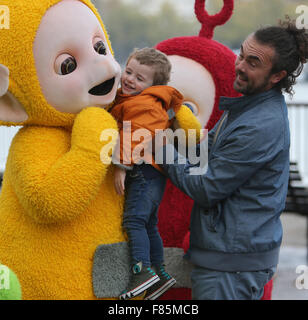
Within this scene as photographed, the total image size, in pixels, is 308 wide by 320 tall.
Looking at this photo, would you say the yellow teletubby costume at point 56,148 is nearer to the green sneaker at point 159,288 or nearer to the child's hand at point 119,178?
the child's hand at point 119,178

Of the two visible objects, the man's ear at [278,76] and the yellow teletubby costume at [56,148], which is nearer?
the yellow teletubby costume at [56,148]

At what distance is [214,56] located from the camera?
2.39 meters

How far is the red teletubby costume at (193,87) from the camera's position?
2338mm

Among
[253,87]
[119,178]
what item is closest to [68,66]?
[119,178]

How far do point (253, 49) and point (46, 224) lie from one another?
1.01m

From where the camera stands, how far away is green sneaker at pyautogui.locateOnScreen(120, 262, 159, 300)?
1.73 meters

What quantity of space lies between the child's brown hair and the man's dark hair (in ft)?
1.23

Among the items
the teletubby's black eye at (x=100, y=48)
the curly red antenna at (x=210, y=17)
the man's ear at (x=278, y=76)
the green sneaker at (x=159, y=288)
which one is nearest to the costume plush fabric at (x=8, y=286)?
the green sneaker at (x=159, y=288)

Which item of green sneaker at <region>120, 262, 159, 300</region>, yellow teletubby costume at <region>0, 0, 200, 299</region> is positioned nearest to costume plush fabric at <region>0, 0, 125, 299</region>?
yellow teletubby costume at <region>0, 0, 200, 299</region>

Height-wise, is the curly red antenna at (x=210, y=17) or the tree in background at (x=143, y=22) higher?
the tree in background at (x=143, y=22)

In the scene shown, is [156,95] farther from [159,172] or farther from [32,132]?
[32,132]

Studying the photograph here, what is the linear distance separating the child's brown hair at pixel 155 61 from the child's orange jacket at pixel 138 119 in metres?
0.05

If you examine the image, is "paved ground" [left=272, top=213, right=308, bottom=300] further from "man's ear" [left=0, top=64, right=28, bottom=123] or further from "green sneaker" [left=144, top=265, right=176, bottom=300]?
"man's ear" [left=0, top=64, right=28, bottom=123]

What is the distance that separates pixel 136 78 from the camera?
1.84 m
